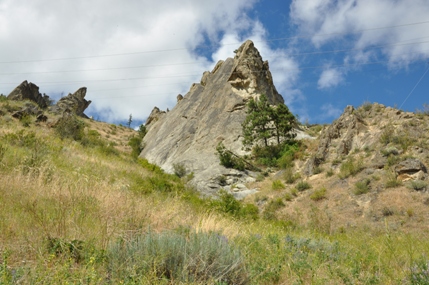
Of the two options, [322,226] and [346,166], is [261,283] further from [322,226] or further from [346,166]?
[346,166]

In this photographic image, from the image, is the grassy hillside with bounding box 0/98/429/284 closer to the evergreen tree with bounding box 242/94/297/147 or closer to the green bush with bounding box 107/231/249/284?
the green bush with bounding box 107/231/249/284

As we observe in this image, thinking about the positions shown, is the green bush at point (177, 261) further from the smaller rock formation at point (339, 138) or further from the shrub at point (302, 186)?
the smaller rock formation at point (339, 138)

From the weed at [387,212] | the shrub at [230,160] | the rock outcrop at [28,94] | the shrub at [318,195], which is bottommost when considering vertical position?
the weed at [387,212]

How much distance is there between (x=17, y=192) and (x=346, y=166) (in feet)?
52.3

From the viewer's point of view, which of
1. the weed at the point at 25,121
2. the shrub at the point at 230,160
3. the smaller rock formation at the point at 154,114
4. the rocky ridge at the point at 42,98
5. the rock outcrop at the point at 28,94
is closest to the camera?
the weed at the point at 25,121

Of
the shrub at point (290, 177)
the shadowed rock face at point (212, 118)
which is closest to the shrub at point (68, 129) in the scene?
the shadowed rock face at point (212, 118)

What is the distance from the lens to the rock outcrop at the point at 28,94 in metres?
40.1

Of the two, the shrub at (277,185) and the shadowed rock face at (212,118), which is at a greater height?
the shadowed rock face at (212,118)

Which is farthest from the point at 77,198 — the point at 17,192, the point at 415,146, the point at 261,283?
the point at 415,146

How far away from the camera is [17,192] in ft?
15.8

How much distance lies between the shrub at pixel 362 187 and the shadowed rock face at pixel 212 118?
8.55 metres

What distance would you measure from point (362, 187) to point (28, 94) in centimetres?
4053

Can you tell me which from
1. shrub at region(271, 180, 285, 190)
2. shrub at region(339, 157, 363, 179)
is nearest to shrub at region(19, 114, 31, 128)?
shrub at region(271, 180, 285, 190)

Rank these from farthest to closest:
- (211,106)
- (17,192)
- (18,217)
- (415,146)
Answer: (211,106)
(415,146)
(17,192)
(18,217)
